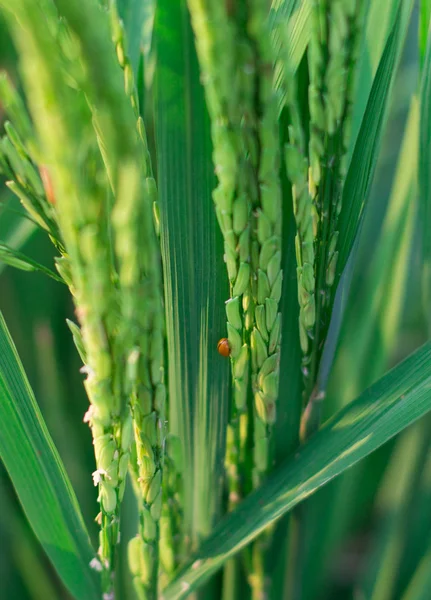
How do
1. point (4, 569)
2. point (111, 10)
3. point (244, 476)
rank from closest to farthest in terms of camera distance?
1. point (111, 10)
2. point (244, 476)
3. point (4, 569)

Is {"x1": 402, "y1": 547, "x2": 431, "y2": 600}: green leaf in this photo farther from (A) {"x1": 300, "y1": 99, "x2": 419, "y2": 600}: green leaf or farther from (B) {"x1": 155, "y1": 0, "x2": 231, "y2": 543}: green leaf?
(B) {"x1": 155, "y1": 0, "x2": 231, "y2": 543}: green leaf

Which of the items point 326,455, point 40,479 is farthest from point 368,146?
point 40,479

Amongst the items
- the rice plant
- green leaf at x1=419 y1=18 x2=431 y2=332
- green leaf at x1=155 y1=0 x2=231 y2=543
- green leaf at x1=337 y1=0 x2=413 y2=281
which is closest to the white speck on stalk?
the rice plant

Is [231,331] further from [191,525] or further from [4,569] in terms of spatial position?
[4,569]

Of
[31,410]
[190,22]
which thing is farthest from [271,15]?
[31,410]

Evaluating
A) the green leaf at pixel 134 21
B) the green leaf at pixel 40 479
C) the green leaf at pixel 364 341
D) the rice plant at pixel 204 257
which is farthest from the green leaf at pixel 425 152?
the green leaf at pixel 40 479

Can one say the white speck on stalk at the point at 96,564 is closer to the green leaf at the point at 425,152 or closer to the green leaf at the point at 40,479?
the green leaf at the point at 40,479
